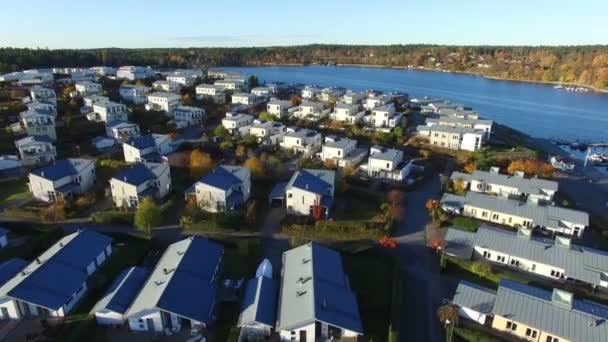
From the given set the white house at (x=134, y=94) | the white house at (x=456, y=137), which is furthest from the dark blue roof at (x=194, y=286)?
the white house at (x=134, y=94)

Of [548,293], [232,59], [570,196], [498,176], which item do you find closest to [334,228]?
[548,293]

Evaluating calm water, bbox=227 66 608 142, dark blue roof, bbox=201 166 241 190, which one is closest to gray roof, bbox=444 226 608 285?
dark blue roof, bbox=201 166 241 190

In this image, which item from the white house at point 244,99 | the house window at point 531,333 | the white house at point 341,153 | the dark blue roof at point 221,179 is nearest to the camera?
the house window at point 531,333

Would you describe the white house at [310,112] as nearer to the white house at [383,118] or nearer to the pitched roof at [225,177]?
the white house at [383,118]

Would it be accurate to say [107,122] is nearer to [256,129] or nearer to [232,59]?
[256,129]

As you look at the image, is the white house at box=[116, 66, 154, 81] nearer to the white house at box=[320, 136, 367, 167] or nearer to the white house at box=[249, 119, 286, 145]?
the white house at box=[249, 119, 286, 145]

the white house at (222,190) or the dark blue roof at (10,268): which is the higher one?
the white house at (222,190)
